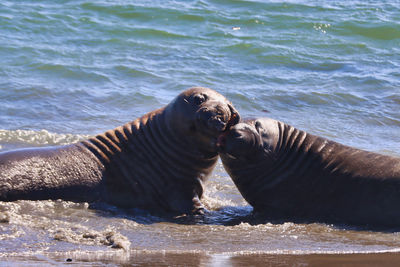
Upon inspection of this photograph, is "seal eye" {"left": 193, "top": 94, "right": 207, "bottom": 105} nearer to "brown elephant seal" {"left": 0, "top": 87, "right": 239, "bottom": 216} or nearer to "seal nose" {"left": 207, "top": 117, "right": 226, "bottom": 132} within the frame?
"brown elephant seal" {"left": 0, "top": 87, "right": 239, "bottom": 216}

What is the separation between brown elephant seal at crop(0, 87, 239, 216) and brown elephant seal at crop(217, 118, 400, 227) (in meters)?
0.34

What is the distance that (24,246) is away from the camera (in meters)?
6.01

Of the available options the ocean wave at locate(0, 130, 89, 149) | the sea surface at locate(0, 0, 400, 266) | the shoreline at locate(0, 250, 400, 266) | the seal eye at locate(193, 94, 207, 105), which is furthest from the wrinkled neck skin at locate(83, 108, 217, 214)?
the ocean wave at locate(0, 130, 89, 149)

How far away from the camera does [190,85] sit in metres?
15.1

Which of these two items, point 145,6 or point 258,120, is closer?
point 258,120

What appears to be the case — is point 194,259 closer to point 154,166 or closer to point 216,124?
point 216,124

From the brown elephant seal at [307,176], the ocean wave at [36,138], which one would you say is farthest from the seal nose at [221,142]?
the ocean wave at [36,138]

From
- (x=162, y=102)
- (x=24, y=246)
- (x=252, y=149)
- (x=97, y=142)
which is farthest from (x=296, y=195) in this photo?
(x=162, y=102)

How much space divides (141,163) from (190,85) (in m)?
6.91

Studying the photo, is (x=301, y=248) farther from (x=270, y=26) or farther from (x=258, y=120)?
(x=270, y=26)

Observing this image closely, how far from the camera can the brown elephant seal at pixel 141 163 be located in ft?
25.6

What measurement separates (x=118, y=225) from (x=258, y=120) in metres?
2.03

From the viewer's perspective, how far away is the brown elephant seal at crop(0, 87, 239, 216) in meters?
7.80

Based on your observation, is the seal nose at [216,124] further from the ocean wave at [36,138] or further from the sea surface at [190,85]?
the ocean wave at [36,138]
